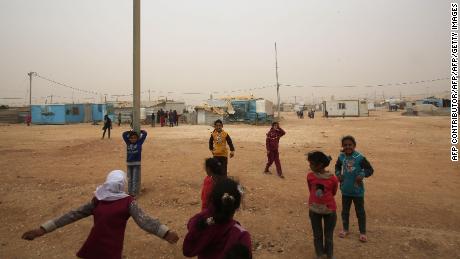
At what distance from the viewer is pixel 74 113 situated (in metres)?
42.1

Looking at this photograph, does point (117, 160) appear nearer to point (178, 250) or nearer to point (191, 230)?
point (178, 250)

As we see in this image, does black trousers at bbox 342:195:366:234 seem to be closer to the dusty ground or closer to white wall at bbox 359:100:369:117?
the dusty ground

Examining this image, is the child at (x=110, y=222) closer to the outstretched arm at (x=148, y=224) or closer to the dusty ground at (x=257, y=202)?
the outstretched arm at (x=148, y=224)

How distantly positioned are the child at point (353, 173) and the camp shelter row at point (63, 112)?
4070 centimetres

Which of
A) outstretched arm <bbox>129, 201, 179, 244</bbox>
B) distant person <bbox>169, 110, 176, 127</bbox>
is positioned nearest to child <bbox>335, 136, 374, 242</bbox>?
outstretched arm <bbox>129, 201, 179, 244</bbox>

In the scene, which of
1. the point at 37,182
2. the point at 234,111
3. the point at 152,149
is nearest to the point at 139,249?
the point at 37,182

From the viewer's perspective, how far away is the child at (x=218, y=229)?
6.82ft

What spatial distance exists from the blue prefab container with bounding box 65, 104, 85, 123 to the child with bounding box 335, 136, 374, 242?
4238 cm

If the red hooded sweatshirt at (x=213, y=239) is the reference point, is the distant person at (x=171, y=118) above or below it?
above

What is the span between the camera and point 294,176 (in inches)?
362

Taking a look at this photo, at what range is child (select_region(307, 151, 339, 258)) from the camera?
390cm

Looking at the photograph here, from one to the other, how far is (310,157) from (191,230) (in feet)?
6.99

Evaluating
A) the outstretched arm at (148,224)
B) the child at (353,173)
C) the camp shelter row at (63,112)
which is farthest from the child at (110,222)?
the camp shelter row at (63,112)

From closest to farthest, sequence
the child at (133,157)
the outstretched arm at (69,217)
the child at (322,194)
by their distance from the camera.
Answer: the outstretched arm at (69,217), the child at (322,194), the child at (133,157)
